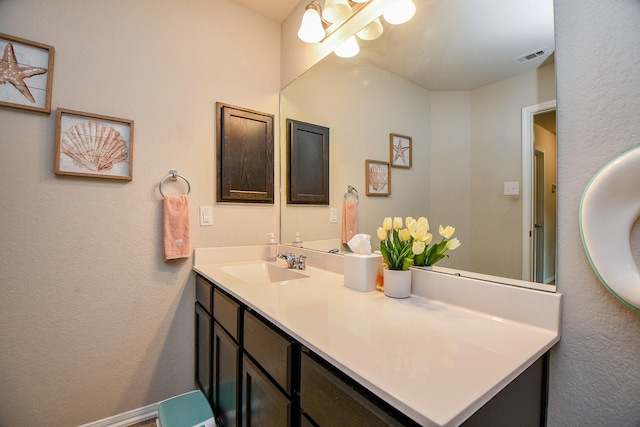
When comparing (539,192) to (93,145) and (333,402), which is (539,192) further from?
(93,145)

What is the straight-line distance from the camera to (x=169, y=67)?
1.63 meters

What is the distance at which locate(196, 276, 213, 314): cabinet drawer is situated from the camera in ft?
4.66

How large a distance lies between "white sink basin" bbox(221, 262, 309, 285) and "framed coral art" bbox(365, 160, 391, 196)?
62 cm

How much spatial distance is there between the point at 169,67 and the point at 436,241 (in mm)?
1713

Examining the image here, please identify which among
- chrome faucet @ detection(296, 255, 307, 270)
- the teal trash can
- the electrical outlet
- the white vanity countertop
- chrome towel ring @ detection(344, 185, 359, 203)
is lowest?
the teal trash can

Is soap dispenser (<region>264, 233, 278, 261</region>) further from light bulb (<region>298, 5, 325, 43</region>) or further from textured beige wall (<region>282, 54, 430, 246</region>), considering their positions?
light bulb (<region>298, 5, 325, 43</region>)

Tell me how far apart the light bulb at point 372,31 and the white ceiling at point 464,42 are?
0.08 ft

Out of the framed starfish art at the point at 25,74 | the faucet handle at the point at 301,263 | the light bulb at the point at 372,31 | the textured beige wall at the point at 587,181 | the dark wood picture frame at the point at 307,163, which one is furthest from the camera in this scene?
the dark wood picture frame at the point at 307,163

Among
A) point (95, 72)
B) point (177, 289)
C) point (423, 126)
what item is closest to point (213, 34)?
point (95, 72)

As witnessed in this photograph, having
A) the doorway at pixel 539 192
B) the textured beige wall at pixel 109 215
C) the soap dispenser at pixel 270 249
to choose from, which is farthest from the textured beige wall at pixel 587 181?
the textured beige wall at pixel 109 215

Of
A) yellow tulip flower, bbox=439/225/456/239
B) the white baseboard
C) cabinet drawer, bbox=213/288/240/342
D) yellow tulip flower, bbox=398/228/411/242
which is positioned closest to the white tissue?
yellow tulip flower, bbox=398/228/411/242

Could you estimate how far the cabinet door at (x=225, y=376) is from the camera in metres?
1.12

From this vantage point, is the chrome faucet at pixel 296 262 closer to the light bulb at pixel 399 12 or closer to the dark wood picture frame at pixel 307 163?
the dark wood picture frame at pixel 307 163

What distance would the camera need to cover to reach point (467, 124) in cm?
104
